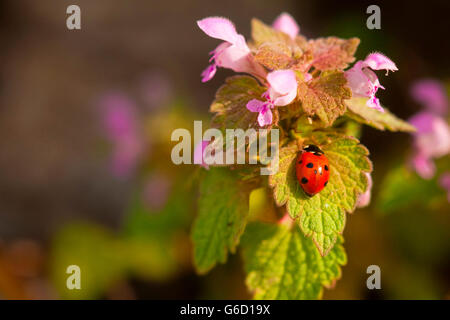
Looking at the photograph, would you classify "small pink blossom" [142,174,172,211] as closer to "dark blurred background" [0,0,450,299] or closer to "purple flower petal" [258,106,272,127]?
"dark blurred background" [0,0,450,299]

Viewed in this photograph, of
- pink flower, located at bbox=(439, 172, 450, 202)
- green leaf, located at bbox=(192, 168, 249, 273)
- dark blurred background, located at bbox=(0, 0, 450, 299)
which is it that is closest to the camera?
green leaf, located at bbox=(192, 168, 249, 273)

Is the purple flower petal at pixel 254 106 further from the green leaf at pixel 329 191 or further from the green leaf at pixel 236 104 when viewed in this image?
the green leaf at pixel 329 191

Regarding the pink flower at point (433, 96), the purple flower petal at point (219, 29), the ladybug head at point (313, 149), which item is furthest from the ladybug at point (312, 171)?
the pink flower at point (433, 96)

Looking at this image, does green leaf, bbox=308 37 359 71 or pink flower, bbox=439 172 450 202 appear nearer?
green leaf, bbox=308 37 359 71

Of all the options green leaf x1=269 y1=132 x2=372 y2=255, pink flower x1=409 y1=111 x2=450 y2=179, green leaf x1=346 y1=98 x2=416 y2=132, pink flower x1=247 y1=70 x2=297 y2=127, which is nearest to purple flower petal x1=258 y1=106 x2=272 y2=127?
pink flower x1=247 y1=70 x2=297 y2=127

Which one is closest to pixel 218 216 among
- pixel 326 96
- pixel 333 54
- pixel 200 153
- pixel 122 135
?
pixel 200 153

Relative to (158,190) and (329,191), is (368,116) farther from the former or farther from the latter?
(158,190)
